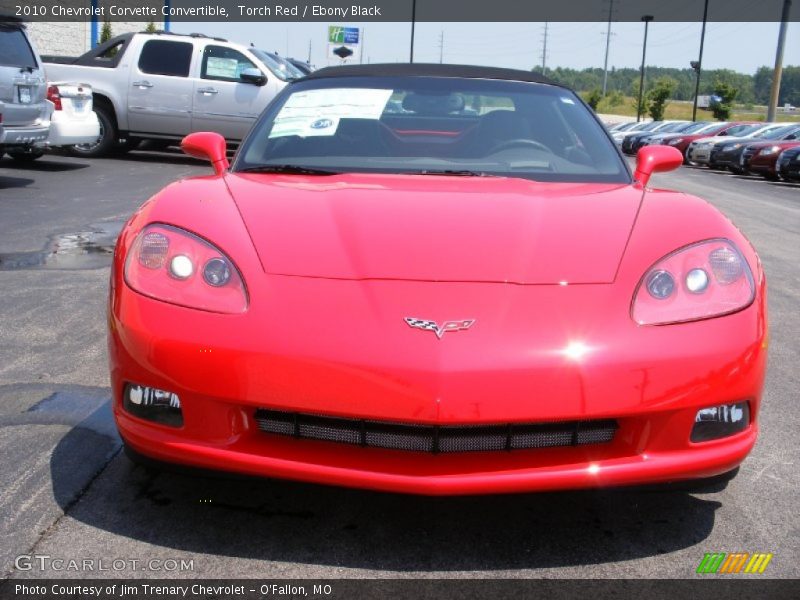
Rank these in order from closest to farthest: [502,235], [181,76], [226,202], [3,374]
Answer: [502,235] < [226,202] < [3,374] < [181,76]

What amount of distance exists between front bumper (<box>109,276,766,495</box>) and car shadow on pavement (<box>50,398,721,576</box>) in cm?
13

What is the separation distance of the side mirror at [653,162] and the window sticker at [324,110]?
1.05m

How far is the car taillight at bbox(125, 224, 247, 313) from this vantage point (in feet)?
7.68

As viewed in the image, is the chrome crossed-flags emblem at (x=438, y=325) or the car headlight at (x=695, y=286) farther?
the car headlight at (x=695, y=286)

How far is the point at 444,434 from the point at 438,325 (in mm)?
258

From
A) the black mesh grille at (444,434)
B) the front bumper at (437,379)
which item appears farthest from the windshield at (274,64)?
the black mesh grille at (444,434)

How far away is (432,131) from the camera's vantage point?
3988mm

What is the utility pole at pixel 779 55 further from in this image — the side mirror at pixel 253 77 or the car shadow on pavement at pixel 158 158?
the side mirror at pixel 253 77

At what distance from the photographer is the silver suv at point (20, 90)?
9805 mm

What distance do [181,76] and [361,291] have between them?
12702 millimetres

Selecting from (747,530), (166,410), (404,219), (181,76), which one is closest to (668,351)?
(747,530)

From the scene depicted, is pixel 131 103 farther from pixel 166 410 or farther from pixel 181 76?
pixel 166 410

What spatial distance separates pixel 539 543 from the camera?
2379mm

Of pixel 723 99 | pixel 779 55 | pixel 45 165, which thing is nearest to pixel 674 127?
pixel 779 55
